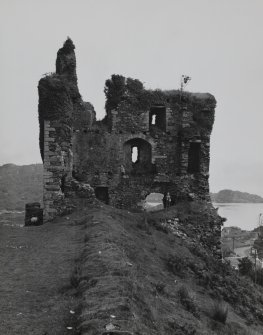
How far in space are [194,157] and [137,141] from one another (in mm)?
3605

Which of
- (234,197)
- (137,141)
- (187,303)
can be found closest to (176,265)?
Answer: (187,303)

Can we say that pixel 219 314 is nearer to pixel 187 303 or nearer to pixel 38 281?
pixel 187 303

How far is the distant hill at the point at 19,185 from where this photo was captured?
64581 mm

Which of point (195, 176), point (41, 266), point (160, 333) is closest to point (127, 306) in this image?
point (160, 333)

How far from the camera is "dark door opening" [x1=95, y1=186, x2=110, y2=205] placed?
73.2 ft

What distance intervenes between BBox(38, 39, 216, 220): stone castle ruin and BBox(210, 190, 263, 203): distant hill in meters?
102

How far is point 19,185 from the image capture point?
253 ft

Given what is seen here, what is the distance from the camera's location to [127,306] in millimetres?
6094

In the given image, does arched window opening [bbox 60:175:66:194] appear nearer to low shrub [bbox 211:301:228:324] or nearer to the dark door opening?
the dark door opening

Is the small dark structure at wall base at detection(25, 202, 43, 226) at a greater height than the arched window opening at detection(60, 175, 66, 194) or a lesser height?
lesser

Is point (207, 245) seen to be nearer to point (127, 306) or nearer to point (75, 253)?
point (75, 253)

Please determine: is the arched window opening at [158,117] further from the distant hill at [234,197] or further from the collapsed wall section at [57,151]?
the distant hill at [234,197]

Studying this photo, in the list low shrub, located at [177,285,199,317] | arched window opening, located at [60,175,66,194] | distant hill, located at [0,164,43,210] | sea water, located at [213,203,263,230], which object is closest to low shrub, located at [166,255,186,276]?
low shrub, located at [177,285,199,317]

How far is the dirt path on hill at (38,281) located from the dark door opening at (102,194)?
7.78 meters
